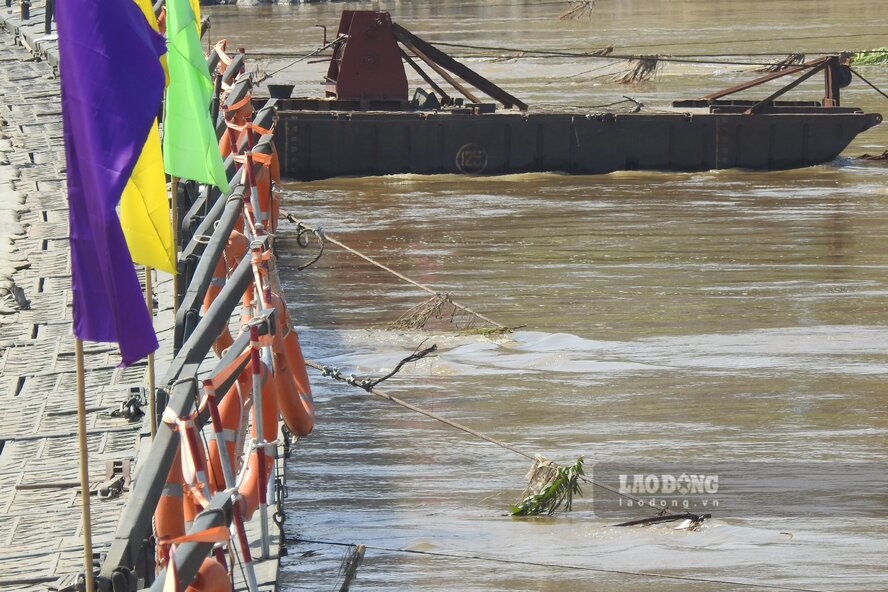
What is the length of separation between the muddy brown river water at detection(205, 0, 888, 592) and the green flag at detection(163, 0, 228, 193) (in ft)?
8.35

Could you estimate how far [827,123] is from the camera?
2858 cm

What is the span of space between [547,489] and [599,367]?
431 centimetres

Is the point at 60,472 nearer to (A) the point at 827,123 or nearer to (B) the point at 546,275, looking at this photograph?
(B) the point at 546,275

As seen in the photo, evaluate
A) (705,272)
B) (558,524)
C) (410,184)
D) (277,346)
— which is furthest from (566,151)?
(277,346)

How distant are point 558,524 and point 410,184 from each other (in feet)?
56.8

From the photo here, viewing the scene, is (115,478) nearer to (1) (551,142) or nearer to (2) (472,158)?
(2) (472,158)

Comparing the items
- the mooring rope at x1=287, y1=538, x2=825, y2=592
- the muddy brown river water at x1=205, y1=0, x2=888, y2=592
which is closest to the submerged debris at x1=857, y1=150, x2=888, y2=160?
the muddy brown river water at x1=205, y1=0, x2=888, y2=592

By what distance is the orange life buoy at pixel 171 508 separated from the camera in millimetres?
6617

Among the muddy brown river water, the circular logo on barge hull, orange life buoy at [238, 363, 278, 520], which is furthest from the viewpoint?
the circular logo on barge hull

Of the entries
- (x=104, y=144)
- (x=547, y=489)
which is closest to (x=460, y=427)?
(x=547, y=489)

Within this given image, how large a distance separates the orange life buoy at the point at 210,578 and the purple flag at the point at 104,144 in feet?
3.55

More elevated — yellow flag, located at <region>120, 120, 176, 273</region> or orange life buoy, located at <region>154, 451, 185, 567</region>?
yellow flag, located at <region>120, 120, 176, 273</region>

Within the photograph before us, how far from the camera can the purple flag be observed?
6.48 m

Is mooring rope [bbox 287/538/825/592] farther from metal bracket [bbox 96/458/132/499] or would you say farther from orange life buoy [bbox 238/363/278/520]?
orange life buoy [bbox 238/363/278/520]
